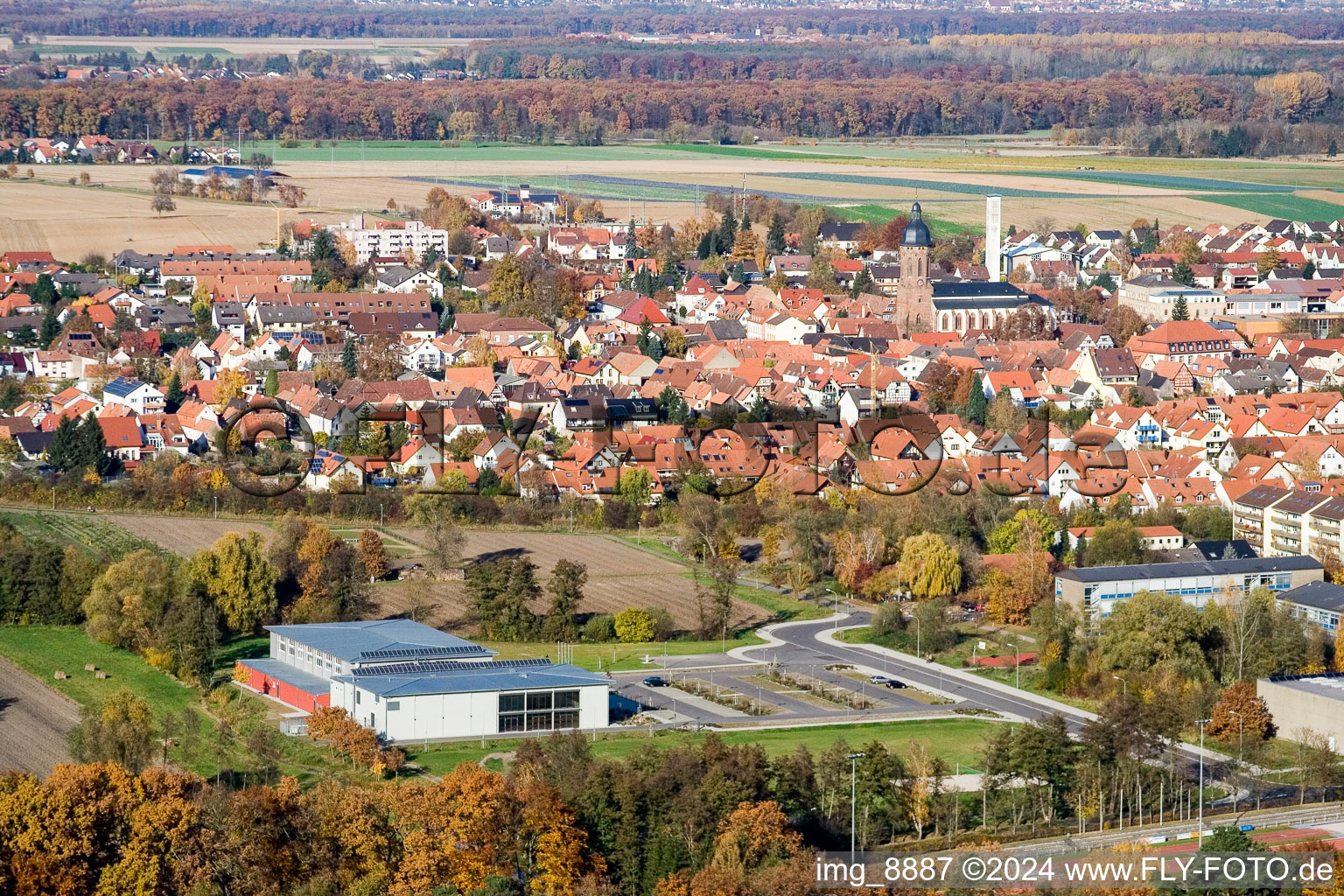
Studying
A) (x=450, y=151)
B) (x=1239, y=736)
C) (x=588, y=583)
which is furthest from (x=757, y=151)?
(x=1239, y=736)

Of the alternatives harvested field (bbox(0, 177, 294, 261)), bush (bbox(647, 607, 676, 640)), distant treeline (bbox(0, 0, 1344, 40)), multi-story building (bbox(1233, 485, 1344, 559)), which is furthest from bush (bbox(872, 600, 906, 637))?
distant treeline (bbox(0, 0, 1344, 40))

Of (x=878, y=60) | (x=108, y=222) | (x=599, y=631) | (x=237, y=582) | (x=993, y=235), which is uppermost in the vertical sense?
(x=108, y=222)

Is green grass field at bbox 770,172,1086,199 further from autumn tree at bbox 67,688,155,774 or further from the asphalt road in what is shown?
autumn tree at bbox 67,688,155,774

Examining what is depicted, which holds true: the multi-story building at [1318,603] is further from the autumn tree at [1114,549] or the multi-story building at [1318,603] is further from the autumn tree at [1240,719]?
the autumn tree at [1240,719]

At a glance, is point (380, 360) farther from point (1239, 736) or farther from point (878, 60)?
point (878, 60)

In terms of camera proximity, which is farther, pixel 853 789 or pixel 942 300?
pixel 942 300

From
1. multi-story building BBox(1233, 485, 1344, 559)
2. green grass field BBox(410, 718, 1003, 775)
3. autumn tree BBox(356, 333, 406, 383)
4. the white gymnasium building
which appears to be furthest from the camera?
autumn tree BBox(356, 333, 406, 383)
